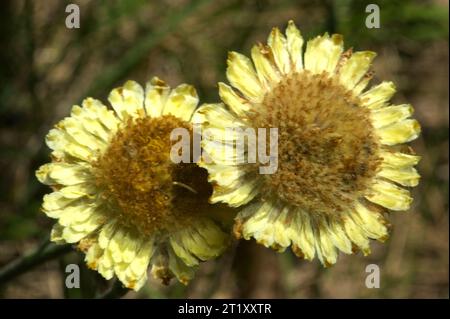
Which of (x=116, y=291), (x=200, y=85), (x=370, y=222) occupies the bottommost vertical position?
(x=116, y=291)

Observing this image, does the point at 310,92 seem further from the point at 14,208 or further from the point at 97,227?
the point at 14,208

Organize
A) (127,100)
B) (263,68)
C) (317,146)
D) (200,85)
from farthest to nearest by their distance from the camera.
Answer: (200,85) → (127,100) → (263,68) → (317,146)

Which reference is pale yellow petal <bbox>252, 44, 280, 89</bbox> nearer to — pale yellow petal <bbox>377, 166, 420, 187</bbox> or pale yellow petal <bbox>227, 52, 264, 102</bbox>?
pale yellow petal <bbox>227, 52, 264, 102</bbox>

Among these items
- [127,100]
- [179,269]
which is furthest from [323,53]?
[179,269]

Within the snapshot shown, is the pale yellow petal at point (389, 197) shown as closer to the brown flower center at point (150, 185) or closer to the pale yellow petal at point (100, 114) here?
the brown flower center at point (150, 185)

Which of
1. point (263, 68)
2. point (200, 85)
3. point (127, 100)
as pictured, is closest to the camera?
point (263, 68)

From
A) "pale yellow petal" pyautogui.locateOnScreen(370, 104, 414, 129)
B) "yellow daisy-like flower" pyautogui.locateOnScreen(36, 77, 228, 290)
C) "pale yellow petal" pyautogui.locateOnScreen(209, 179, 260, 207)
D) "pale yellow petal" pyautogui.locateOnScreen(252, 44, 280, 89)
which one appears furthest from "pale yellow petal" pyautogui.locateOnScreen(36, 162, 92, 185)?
"pale yellow petal" pyautogui.locateOnScreen(370, 104, 414, 129)

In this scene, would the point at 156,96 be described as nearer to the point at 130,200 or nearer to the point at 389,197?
the point at 130,200
